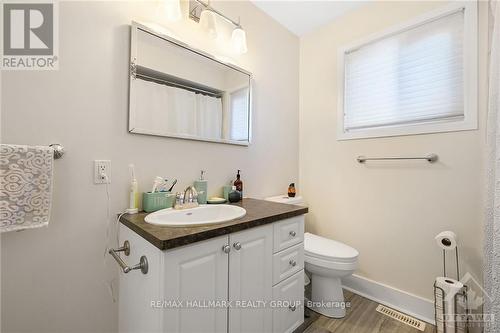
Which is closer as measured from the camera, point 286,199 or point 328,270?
point 328,270

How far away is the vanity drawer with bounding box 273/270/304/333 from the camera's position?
1.22 m

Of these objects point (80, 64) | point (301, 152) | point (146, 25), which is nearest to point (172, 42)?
point (146, 25)

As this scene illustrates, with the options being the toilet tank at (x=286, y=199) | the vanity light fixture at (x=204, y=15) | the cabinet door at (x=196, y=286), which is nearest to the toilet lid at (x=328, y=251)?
the toilet tank at (x=286, y=199)

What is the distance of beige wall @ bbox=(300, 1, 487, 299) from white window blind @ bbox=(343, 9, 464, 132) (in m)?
0.12

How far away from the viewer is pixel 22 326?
0.91 metres

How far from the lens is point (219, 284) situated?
95 cm

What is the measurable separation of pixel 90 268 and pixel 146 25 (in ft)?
4.33

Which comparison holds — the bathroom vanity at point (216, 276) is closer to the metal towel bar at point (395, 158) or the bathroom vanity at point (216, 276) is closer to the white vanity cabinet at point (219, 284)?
the white vanity cabinet at point (219, 284)

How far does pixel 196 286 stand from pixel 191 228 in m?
0.23

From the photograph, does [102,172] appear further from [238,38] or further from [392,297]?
[392,297]

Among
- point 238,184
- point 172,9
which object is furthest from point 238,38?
point 238,184

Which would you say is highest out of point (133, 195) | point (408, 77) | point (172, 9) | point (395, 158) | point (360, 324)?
point (172, 9)

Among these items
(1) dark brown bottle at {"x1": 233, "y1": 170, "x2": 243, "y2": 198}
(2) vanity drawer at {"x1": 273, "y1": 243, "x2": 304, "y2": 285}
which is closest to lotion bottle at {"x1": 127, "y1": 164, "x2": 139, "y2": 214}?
(1) dark brown bottle at {"x1": 233, "y1": 170, "x2": 243, "y2": 198}

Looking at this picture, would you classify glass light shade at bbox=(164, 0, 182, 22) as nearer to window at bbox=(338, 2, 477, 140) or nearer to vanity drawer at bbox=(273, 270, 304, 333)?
window at bbox=(338, 2, 477, 140)
